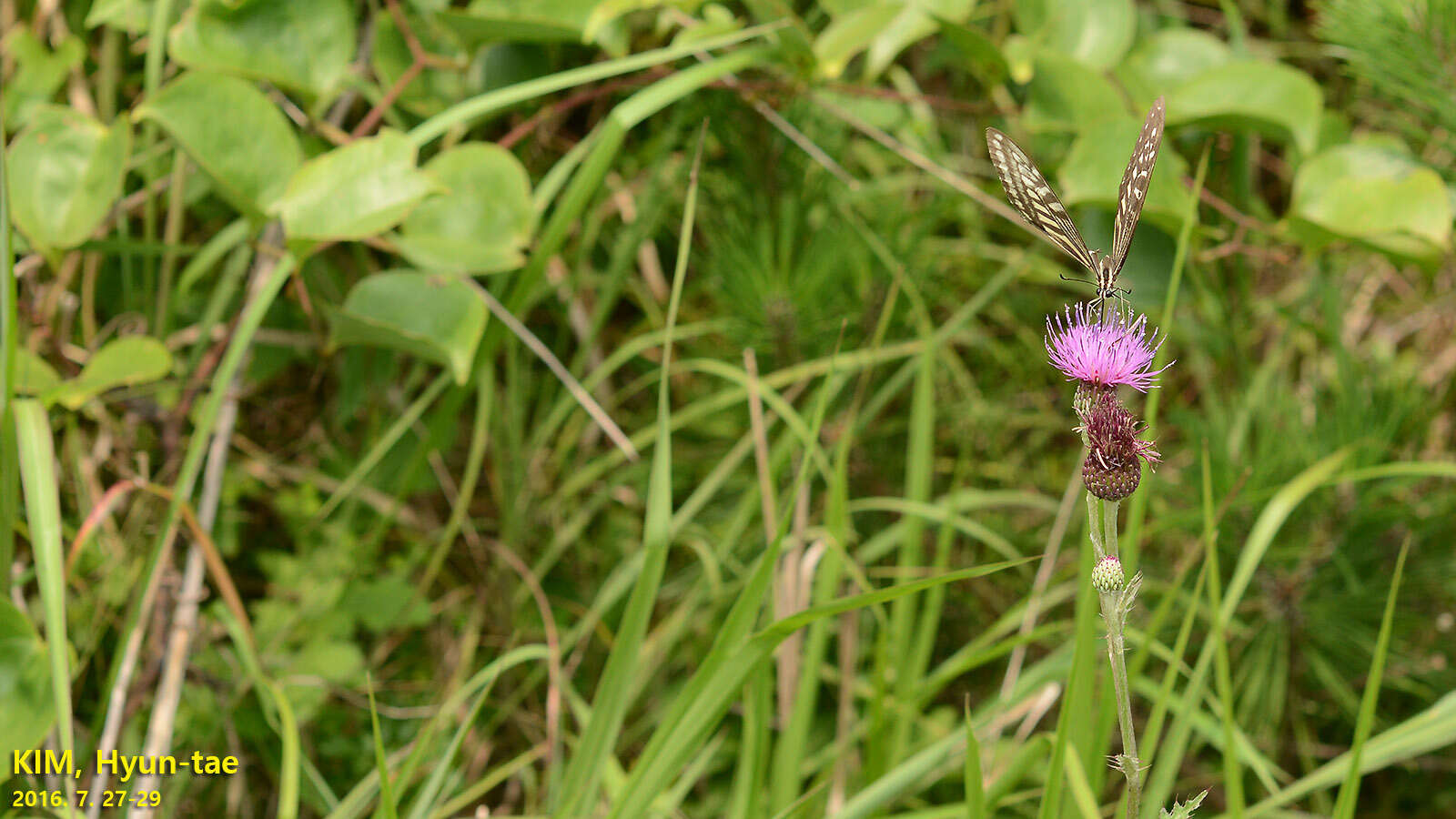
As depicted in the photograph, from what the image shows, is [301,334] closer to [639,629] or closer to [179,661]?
[179,661]

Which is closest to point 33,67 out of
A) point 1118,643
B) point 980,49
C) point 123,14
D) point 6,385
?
point 123,14

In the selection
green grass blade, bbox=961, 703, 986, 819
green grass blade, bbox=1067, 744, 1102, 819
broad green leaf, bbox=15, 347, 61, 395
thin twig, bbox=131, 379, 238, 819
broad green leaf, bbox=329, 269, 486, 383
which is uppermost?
broad green leaf, bbox=329, 269, 486, 383

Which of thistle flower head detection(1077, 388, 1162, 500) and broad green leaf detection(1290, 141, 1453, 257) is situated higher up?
thistle flower head detection(1077, 388, 1162, 500)

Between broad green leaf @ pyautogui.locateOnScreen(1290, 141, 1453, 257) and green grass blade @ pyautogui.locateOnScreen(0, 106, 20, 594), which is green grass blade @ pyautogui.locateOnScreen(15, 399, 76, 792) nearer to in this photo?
green grass blade @ pyautogui.locateOnScreen(0, 106, 20, 594)

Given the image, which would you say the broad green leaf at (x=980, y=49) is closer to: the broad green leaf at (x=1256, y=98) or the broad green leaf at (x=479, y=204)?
the broad green leaf at (x=1256, y=98)

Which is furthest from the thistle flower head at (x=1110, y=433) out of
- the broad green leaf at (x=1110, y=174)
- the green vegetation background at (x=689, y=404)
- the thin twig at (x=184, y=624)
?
the thin twig at (x=184, y=624)

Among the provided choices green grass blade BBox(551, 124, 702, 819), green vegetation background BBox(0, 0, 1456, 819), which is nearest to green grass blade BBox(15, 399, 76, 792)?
green vegetation background BBox(0, 0, 1456, 819)

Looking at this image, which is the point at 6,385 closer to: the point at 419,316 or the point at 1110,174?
the point at 419,316
